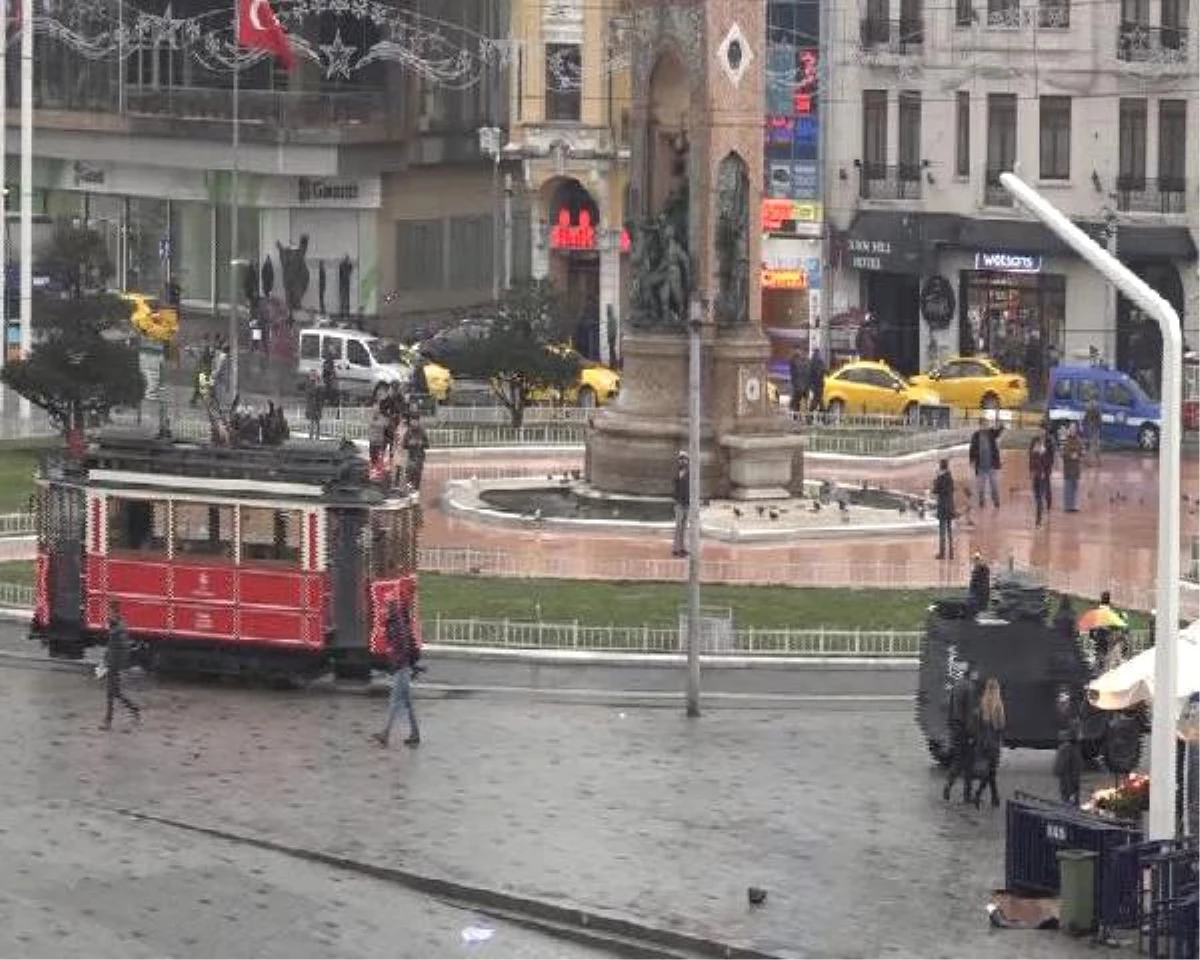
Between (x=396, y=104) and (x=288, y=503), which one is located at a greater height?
(x=396, y=104)

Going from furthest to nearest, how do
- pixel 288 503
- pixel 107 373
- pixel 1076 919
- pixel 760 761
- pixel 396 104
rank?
pixel 396 104, pixel 107 373, pixel 288 503, pixel 760 761, pixel 1076 919

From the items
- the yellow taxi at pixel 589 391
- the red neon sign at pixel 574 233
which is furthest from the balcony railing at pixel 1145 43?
the red neon sign at pixel 574 233

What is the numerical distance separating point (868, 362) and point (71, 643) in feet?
111

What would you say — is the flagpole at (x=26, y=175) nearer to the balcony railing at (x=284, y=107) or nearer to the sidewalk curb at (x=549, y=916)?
the balcony railing at (x=284, y=107)

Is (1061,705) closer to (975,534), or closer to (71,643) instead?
(71,643)

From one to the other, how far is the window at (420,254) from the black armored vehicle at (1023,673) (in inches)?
2203

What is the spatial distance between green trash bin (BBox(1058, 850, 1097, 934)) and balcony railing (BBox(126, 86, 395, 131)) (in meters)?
60.9

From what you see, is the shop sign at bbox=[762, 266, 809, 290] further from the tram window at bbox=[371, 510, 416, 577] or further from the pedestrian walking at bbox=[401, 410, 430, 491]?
the tram window at bbox=[371, 510, 416, 577]

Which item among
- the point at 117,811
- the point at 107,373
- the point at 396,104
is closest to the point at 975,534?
the point at 107,373

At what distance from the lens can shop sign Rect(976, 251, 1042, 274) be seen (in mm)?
74250

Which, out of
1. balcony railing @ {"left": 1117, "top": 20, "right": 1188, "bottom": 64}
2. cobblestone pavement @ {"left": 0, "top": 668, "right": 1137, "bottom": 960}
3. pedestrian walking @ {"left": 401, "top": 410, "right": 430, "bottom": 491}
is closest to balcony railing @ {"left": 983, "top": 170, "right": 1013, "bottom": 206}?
balcony railing @ {"left": 1117, "top": 20, "right": 1188, "bottom": 64}

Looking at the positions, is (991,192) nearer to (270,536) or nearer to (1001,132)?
(1001,132)

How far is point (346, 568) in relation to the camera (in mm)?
36125

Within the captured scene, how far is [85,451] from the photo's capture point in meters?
37.8
